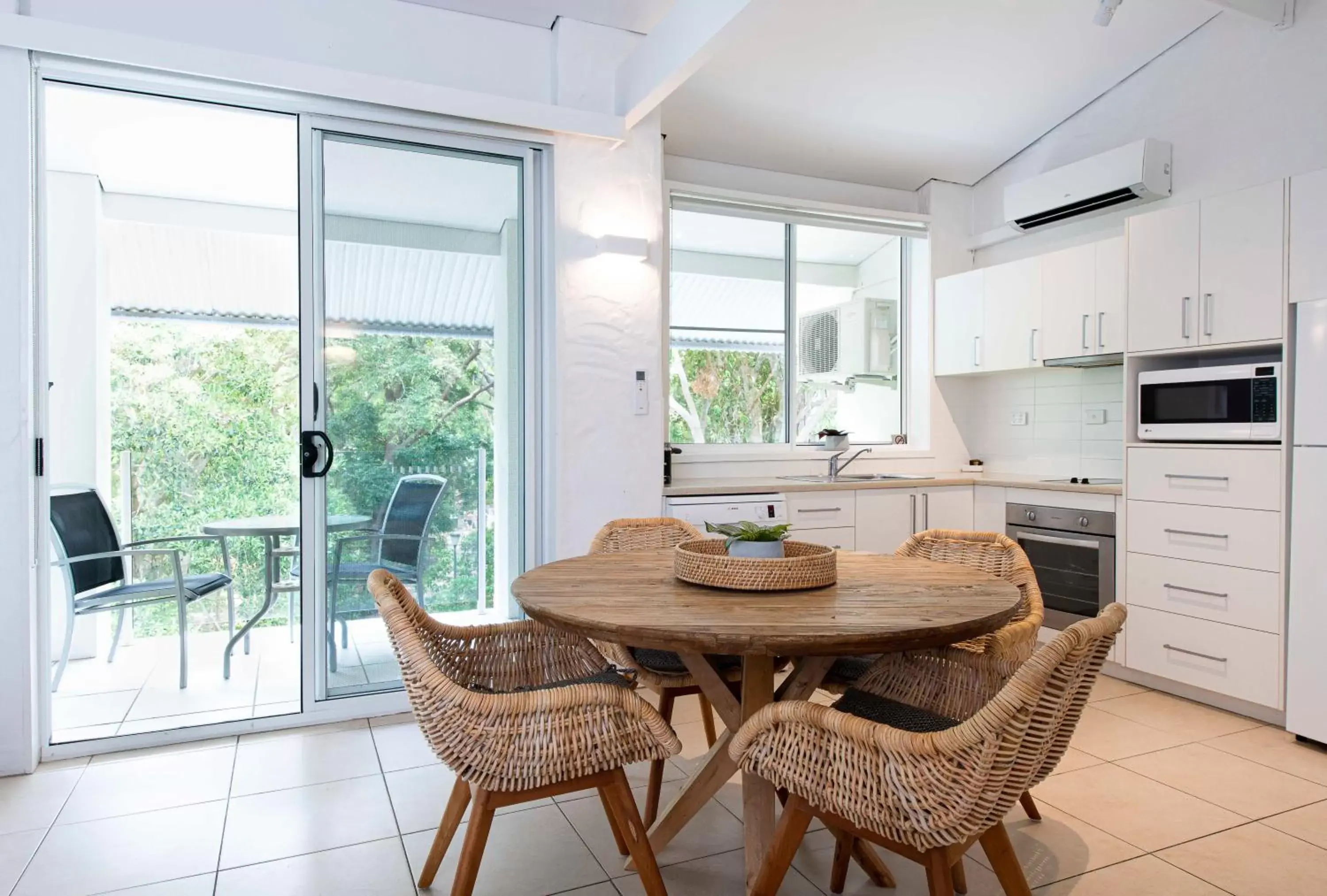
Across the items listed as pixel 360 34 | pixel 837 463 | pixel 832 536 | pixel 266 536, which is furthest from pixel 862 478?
pixel 360 34

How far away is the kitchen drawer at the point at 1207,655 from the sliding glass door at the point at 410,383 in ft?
9.23

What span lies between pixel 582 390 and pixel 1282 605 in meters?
2.87

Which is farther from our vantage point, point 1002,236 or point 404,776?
point 1002,236

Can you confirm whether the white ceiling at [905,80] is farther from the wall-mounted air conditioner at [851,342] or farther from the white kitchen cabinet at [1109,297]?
the white kitchen cabinet at [1109,297]

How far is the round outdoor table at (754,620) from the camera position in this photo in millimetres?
1543

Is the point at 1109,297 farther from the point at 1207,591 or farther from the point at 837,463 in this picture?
the point at 837,463

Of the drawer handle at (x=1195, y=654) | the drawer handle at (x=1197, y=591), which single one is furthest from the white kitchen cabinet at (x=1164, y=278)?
the drawer handle at (x=1195, y=654)

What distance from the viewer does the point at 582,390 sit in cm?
354

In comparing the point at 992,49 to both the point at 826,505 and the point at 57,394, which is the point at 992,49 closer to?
the point at 826,505

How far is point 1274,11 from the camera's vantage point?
3.53 m

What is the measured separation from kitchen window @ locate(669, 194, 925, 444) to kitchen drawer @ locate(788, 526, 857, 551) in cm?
86

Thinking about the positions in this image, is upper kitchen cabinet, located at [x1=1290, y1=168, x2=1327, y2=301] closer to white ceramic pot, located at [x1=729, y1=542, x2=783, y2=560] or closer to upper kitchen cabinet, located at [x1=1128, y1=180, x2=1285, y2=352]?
upper kitchen cabinet, located at [x1=1128, y1=180, x2=1285, y2=352]

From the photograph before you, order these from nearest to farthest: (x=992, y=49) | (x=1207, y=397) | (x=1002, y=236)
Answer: (x=1207, y=397) < (x=992, y=49) < (x=1002, y=236)

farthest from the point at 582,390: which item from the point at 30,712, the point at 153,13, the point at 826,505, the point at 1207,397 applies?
the point at 1207,397
